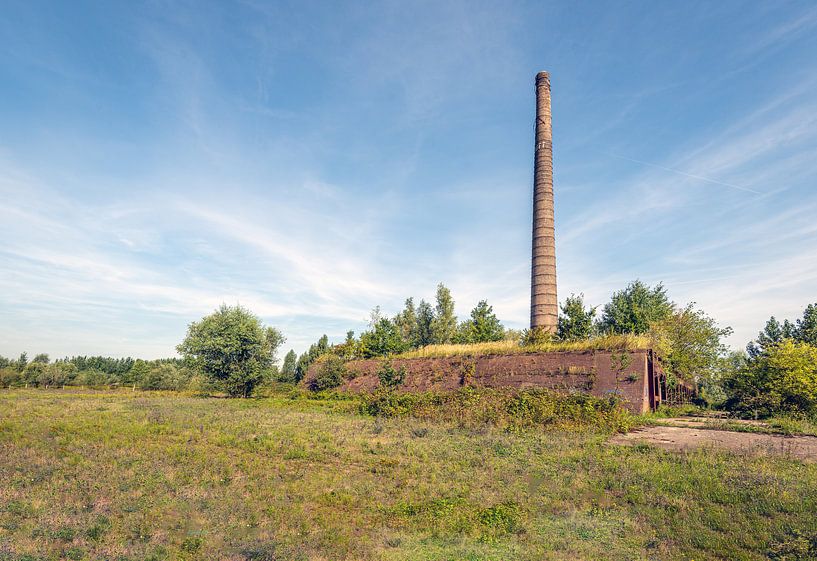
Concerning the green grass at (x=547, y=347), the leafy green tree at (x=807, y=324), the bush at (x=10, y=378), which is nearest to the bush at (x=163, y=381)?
the bush at (x=10, y=378)

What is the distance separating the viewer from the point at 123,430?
1512 cm

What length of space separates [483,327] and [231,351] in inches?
895

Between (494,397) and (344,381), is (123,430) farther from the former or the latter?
(344,381)

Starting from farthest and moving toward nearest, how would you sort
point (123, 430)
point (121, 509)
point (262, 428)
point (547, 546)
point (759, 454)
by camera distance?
1. point (262, 428)
2. point (123, 430)
3. point (759, 454)
4. point (121, 509)
5. point (547, 546)

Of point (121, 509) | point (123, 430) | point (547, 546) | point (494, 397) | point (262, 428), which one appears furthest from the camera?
point (494, 397)

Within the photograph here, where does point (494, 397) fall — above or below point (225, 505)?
above

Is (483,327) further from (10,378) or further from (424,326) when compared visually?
(10,378)

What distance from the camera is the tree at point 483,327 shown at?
41234mm

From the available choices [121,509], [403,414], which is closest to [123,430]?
[121,509]

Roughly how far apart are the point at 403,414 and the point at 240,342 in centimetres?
2069

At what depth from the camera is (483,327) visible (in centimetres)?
4134

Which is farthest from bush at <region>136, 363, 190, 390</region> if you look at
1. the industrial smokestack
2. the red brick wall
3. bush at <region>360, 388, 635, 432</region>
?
the industrial smokestack

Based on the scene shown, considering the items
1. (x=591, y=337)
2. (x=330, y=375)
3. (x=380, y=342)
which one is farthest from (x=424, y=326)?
(x=591, y=337)

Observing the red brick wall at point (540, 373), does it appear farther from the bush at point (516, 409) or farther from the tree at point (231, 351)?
the tree at point (231, 351)
